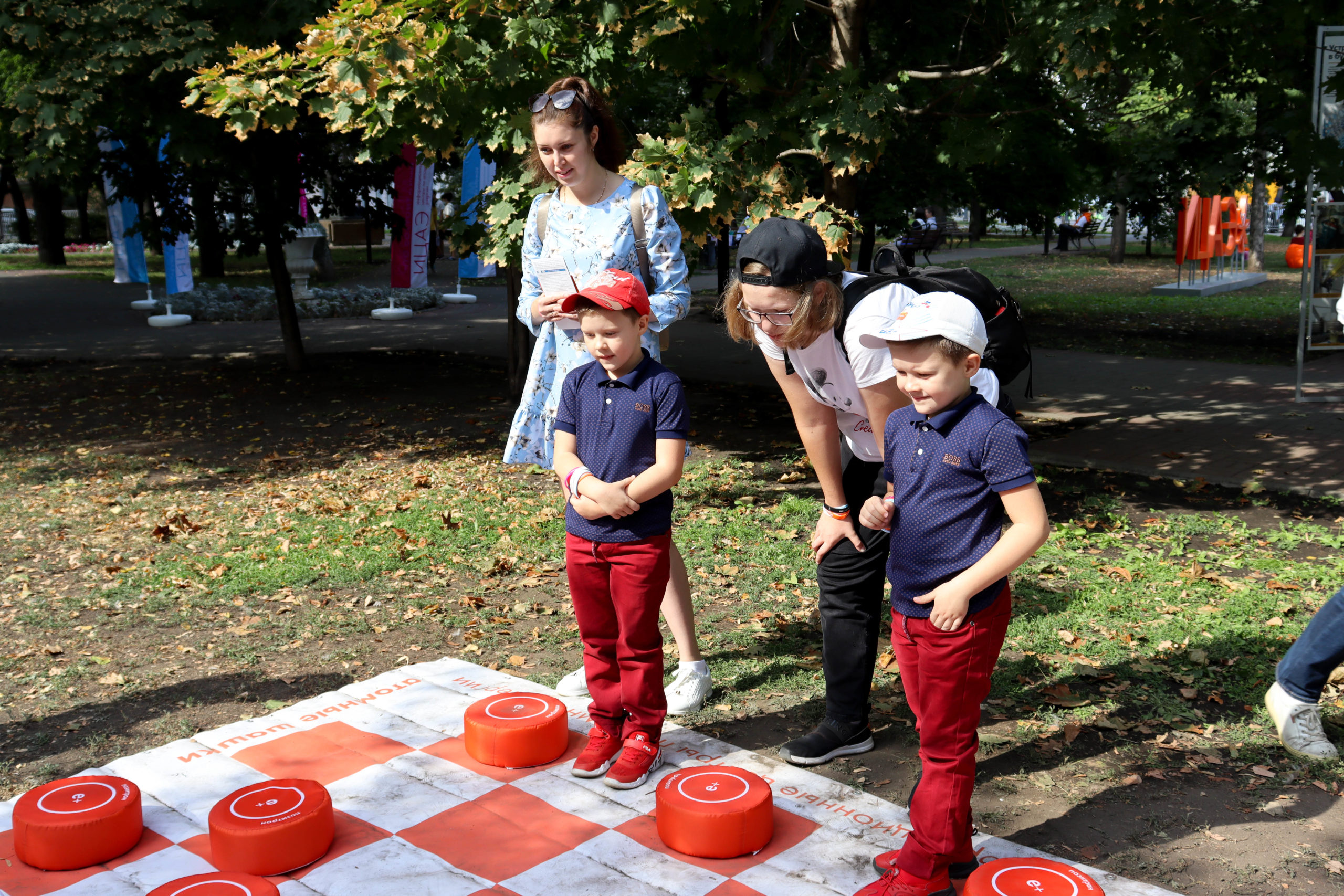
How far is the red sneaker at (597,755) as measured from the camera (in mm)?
3553

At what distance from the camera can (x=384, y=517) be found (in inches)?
283

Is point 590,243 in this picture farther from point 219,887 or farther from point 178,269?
point 178,269

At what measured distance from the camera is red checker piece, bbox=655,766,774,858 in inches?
120

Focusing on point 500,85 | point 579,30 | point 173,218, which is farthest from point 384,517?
point 173,218

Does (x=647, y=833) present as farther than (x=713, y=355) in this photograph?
No

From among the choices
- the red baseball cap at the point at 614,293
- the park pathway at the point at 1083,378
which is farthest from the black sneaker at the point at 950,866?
the park pathway at the point at 1083,378

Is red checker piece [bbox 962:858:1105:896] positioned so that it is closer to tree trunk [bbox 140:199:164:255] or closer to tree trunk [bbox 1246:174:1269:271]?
tree trunk [bbox 140:199:164:255]

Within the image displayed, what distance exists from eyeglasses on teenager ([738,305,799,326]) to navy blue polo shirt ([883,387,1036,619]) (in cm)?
43

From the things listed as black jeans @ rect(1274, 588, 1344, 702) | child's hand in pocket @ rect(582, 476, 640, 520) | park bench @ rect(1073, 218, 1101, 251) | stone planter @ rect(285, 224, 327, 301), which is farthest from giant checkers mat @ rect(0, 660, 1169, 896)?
park bench @ rect(1073, 218, 1101, 251)

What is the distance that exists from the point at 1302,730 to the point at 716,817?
82.6 inches

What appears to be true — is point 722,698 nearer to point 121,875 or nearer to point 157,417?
point 121,875

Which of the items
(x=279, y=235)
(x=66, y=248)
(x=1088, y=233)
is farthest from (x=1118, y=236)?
(x=66, y=248)

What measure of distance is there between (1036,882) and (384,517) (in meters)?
5.28

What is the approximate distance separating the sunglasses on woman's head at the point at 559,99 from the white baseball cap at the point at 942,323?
1.60 m
